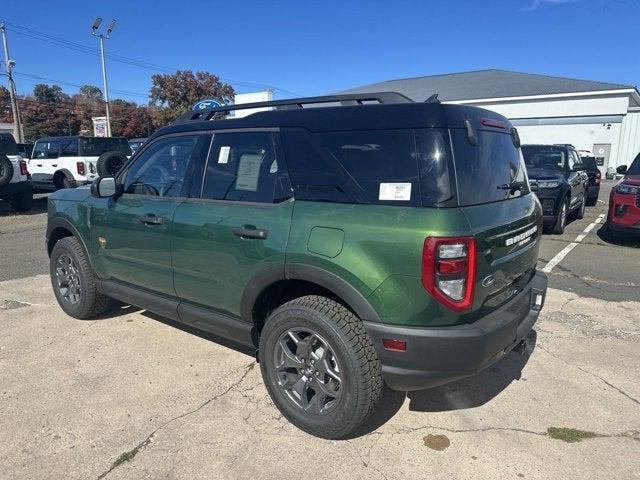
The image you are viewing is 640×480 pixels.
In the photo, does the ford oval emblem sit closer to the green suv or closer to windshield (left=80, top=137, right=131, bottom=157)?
the green suv

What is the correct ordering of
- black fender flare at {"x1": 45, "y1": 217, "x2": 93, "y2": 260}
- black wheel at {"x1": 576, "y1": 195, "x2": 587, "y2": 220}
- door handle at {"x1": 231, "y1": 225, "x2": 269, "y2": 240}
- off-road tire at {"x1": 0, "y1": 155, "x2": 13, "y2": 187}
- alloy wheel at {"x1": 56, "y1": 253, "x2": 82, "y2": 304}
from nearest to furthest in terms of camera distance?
door handle at {"x1": 231, "y1": 225, "x2": 269, "y2": 240} → black fender flare at {"x1": 45, "y1": 217, "x2": 93, "y2": 260} → alloy wheel at {"x1": 56, "y1": 253, "x2": 82, "y2": 304} → off-road tire at {"x1": 0, "y1": 155, "x2": 13, "y2": 187} → black wheel at {"x1": 576, "y1": 195, "x2": 587, "y2": 220}

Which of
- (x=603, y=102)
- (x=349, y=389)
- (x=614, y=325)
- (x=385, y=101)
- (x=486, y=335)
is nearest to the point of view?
(x=486, y=335)

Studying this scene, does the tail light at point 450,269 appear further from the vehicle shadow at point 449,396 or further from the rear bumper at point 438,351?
the vehicle shadow at point 449,396

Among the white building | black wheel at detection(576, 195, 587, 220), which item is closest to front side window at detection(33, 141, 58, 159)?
black wheel at detection(576, 195, 587, 220)

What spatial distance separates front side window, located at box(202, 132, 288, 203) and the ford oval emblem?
1.25 metres

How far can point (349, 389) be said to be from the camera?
8.43ft

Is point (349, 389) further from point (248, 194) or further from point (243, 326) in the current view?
Result: point (248, 194)

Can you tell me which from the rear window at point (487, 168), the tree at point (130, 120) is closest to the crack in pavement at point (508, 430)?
the rear window at point (487, 168)

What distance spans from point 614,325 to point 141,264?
14.3ft

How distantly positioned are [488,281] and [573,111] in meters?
34.1

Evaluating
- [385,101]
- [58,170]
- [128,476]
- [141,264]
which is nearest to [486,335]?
[385,101]

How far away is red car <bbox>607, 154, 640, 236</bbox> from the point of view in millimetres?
7398

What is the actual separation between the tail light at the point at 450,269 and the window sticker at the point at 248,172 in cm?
130

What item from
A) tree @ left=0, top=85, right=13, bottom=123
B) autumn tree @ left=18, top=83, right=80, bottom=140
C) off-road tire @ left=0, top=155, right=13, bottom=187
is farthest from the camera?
tree @ left=0, top=85, right=13, bottom=123
